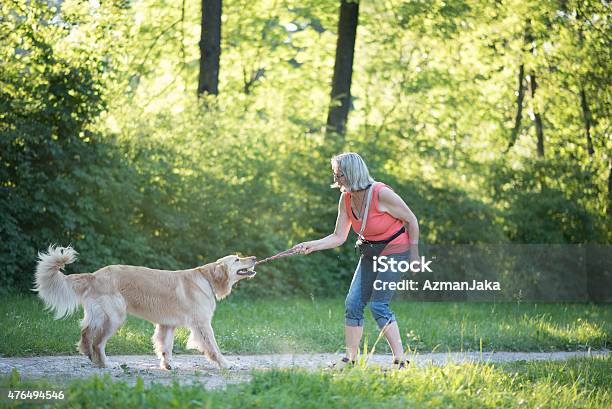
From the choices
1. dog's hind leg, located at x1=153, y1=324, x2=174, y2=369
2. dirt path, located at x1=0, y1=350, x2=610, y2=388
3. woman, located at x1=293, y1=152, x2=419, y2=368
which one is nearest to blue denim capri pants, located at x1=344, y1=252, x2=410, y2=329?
woman, located at x1=293, y1=152, x2=419, y2=368

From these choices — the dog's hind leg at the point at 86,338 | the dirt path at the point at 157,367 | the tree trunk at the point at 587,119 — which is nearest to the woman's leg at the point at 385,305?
the dirt path at the point at 157,367

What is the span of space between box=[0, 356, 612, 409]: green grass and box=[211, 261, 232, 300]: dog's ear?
1926mm

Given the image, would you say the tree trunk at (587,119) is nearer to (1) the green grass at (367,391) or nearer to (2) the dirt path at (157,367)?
(2) the dirt path at (157,367)

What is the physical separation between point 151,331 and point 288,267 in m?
5.90

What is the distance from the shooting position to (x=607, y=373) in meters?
8.63

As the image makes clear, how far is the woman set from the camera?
7.31 m

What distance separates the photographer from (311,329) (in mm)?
10758

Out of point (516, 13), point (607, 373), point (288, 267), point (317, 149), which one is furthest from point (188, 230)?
point (516, 13)

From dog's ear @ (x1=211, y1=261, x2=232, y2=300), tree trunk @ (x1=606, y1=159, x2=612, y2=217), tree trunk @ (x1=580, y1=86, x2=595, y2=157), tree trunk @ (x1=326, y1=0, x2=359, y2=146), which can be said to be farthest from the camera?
tree trunk @ (x1=580, y1=86, x2=595, y2=157)

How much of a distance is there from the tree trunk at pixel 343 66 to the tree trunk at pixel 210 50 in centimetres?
299

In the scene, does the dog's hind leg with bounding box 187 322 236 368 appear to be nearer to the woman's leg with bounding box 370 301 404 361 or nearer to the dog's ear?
the dog's ear

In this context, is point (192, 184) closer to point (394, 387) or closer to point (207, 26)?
point (207, 26)

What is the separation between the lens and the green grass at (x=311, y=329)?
9.29 m

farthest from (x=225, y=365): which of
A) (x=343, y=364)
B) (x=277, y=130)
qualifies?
(x=277, y=130)
